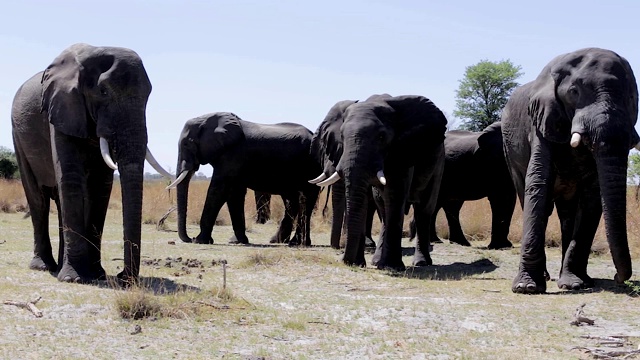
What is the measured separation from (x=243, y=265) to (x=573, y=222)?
14.4 ft

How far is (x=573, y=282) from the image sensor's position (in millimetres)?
10328

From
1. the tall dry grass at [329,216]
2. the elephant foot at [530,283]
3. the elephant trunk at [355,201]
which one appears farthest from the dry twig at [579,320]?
the tall dry grass at [329,216]

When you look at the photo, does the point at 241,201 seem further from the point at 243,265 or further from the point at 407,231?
the point at 243,265

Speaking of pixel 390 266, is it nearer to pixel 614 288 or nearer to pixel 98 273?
pixel 614 288

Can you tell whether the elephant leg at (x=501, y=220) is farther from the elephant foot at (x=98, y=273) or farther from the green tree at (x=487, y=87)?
the green tree at (x=487, y=87)

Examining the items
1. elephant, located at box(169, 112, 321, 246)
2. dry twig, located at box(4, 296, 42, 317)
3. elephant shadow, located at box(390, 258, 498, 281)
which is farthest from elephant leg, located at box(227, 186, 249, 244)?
dry twig, located at box(4, 296, 42, 317)

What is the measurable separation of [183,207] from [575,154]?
9950 millimetres

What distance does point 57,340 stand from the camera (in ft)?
23.6

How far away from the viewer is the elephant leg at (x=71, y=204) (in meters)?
10.1

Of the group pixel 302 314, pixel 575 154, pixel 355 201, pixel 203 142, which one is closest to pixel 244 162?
pixel 203 142

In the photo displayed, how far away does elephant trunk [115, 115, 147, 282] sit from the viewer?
9375 mm

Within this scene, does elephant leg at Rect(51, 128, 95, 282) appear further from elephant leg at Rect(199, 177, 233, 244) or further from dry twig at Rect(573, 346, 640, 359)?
elephant leg at Rect(199, 177, 233, 244)

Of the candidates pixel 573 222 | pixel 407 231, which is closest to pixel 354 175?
pixel 573 222

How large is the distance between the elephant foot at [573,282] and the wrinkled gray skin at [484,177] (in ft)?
21.4
